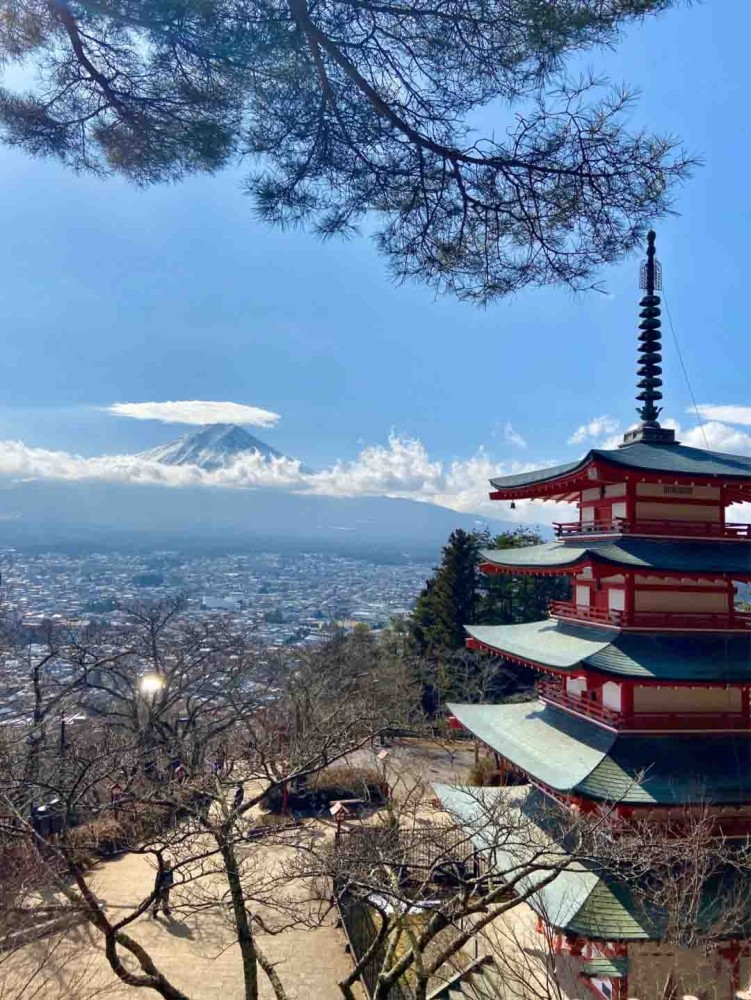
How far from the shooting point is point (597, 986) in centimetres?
683

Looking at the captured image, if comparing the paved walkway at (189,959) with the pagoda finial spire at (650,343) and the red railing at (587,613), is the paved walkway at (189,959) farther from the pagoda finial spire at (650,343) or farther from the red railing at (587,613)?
the pagoda finial spire at (650,343)

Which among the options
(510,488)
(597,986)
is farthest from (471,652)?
(597,986)

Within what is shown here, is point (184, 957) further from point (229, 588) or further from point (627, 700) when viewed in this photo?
point (229, 588)

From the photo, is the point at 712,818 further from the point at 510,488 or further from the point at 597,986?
the point at 510,488

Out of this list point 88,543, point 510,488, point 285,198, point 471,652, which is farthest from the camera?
point 88,543

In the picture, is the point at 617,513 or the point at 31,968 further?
the point at 617,513

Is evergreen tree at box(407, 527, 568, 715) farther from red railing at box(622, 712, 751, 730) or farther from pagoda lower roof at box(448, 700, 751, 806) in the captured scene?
red railing at box(622, 712, 751, 730)

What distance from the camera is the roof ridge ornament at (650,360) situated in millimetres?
8734

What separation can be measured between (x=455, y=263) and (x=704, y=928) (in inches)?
250

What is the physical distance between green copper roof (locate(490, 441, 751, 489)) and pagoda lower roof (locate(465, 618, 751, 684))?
78.8 inches

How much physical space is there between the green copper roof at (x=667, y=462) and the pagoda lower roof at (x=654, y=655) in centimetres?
200

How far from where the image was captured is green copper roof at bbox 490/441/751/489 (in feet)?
24.5

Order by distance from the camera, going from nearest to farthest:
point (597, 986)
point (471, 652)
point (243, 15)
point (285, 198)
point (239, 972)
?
point (243, 15)
point (285, 198)
point (597, 986)
point (239, 972)
point (471, 652)

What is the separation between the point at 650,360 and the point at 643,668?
14.3 ft
